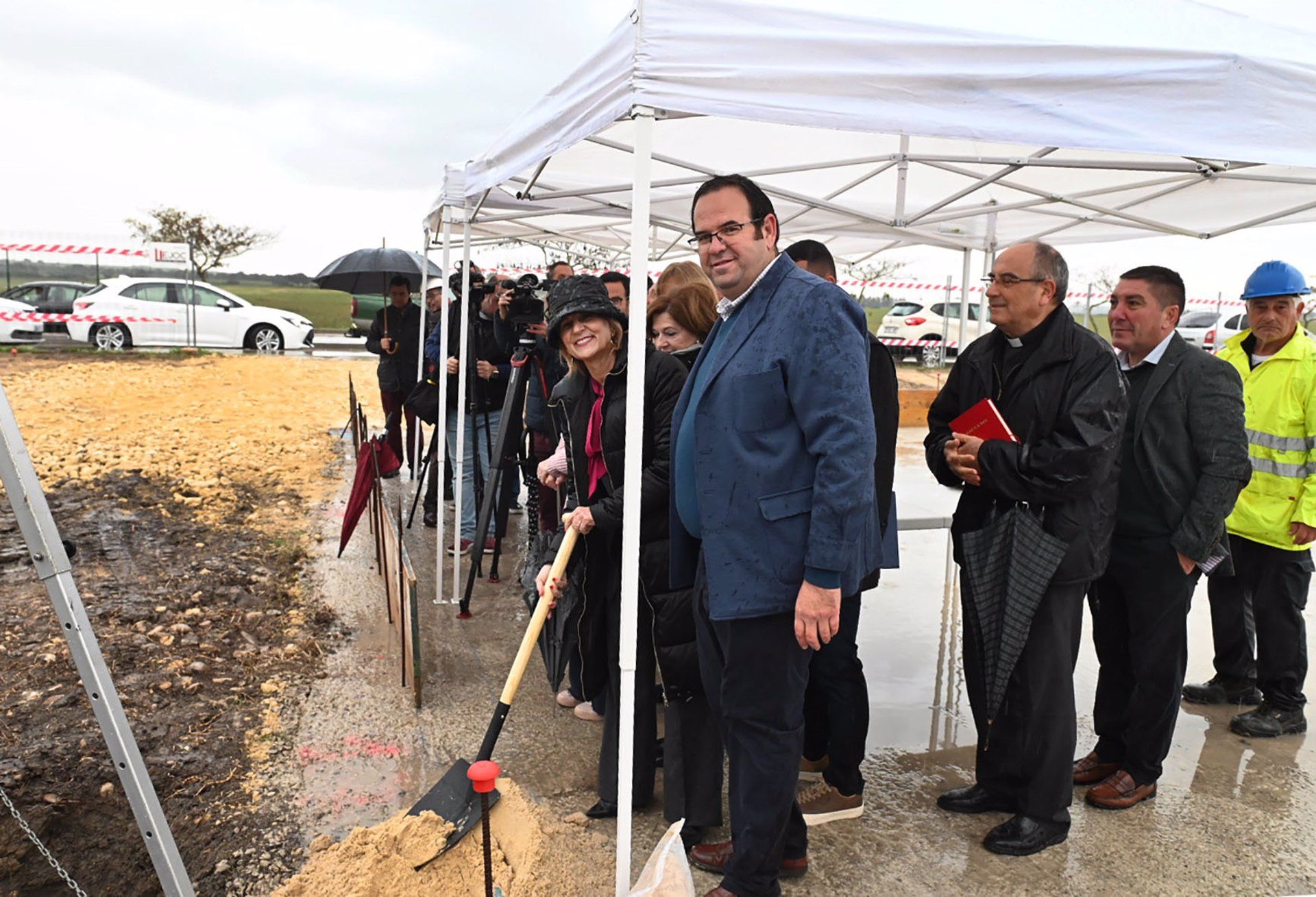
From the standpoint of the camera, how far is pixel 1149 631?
114 inches

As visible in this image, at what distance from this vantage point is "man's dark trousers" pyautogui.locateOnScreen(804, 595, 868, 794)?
2771 millimetres

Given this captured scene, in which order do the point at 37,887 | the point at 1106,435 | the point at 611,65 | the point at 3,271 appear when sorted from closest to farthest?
the point at 611,65, the point at 1106,435, the point at 37,887, the point at 3,271

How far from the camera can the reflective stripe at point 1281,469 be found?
3.47 metres

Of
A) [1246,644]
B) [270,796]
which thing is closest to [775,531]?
[270,796]

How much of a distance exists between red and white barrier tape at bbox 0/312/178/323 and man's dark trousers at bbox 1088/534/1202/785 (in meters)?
18.4

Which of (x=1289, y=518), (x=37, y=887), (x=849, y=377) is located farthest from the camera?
(x=1289, y=518)

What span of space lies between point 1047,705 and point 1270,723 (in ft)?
5.28

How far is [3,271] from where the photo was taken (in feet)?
63.0

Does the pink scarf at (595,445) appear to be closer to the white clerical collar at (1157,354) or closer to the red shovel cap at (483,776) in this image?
the red shovel cap at (483,776)

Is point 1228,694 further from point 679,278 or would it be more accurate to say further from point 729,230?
point 729,230

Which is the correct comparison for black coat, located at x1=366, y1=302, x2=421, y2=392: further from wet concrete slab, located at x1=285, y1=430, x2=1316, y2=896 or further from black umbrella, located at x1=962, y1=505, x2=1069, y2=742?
black umbrella, located at x1=962, y1=505, x2=1069, y2=742

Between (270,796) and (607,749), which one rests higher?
(607,749)

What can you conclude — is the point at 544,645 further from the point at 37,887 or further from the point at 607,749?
the point at 37,887

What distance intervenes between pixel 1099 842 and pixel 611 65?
105 inches
